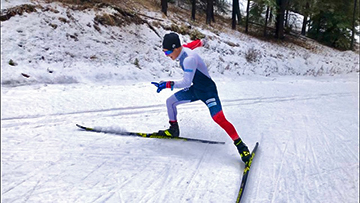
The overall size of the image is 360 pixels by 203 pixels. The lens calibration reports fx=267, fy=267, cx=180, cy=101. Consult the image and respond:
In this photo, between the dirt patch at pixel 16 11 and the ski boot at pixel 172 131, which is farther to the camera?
the dirt patch at pixel 16 11

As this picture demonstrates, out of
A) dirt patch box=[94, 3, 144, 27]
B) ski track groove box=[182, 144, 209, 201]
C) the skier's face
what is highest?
dirt patch box=[94, 3, 144, 27]

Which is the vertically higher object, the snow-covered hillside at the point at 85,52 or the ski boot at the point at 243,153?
the snow-covered hillside at the point at 85,52

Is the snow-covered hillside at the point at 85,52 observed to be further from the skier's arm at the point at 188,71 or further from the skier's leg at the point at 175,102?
the skier's arm at the point at 188,71

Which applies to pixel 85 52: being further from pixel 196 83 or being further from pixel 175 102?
pixel 196 83

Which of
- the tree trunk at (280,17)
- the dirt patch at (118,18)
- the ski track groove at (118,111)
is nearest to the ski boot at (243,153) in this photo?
the ski track groove at (118,111)

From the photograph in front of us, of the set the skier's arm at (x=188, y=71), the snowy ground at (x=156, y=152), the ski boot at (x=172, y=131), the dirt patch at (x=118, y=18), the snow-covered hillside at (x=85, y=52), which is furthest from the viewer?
the dirt patch at (x=118, y=18)

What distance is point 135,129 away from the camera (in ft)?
16.0

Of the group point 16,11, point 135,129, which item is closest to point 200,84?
point 135,129

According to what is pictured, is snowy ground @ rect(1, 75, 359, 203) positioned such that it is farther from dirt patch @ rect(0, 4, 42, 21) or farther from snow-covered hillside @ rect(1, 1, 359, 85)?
dirt patch @ rect(0, 4, 42, 21)

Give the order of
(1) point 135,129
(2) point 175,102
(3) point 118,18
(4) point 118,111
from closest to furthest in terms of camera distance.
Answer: (2) point 175,102 < (1) point 135,129 < (4) point 118,111 < (3) point 118,18

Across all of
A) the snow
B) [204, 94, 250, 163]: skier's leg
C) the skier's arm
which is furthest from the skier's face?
the snow

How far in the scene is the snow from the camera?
3189 mm

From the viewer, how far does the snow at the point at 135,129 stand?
3189 millimetres

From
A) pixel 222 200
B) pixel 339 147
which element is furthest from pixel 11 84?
pixel 339 147
